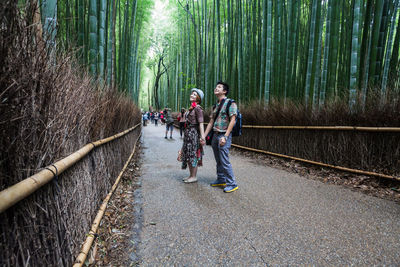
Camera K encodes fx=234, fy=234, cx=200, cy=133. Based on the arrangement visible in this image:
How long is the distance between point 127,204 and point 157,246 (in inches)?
39.9

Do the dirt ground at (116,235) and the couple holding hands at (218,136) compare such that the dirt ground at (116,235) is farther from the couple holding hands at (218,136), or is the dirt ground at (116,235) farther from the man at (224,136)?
the man at (224,136)

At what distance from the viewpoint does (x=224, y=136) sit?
2988mm

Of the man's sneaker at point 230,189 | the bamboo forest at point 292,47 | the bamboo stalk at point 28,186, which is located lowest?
the man's sneaker at point 230,189

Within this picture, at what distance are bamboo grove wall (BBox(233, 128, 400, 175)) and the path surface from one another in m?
0.64

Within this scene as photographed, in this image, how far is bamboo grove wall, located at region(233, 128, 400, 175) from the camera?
10.2 feet

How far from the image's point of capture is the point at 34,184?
0.93m

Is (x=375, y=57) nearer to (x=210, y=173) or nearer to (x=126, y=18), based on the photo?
(x=210, y=173)

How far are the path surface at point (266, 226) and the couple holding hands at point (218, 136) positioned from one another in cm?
23

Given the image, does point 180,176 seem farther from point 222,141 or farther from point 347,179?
point 347,179

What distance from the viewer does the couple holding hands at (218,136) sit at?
3064 millimetres

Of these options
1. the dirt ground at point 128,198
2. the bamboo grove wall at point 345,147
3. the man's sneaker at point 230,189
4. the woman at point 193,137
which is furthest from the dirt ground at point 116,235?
the bamboo grove wall at point 345,147

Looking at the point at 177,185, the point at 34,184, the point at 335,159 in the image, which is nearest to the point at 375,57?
the point at 335,159

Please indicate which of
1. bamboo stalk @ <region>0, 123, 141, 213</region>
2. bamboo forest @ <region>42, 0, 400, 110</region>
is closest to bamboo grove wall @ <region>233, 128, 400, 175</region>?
bamboo forest @ <region>42, 0, 400, 110</region>

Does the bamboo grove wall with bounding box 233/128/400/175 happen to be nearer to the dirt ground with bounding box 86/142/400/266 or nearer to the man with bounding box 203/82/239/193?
the dirt ground with bounding box 86/142/400/266
